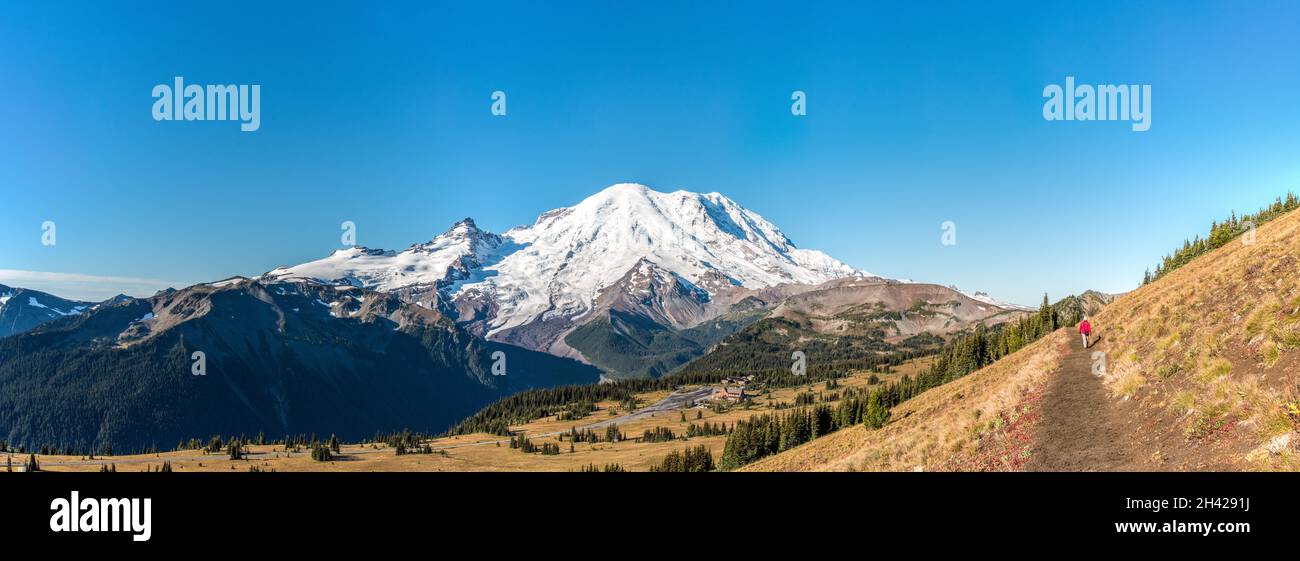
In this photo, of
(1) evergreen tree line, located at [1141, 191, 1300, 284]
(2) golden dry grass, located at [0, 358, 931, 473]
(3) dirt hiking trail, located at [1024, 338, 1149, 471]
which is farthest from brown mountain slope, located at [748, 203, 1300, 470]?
(2) golden dry grass, located at [0, 358, 931, 473]

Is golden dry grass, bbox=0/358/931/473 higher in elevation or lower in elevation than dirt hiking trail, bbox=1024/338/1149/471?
lower

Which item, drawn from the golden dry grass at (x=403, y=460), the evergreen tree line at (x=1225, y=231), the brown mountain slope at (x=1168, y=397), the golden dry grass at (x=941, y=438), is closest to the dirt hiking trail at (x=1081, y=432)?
the brown mountain slope at (x=1168, y=397)

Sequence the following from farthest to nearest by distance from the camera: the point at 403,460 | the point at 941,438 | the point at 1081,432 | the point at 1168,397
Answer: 1. the point at 403,460
2. the point at 941,438
3. the point at 1081,432
4. the point at 1168,397

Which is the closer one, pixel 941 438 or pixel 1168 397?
pixel 1168 397

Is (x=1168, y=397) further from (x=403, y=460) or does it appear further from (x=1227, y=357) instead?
(x=403, y=460)

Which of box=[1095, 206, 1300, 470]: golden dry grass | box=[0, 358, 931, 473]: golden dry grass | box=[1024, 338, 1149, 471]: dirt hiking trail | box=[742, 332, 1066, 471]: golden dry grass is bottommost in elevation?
box=[0, 358, 931, 473]: golden dry grass

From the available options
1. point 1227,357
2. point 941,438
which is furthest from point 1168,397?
point 941,438

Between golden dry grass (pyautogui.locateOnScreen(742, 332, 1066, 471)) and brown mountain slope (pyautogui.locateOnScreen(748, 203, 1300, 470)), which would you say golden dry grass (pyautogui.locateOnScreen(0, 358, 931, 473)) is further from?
brown mountain slope (pyautogui.locateOnScreen(748, 203, 1300, 470))
